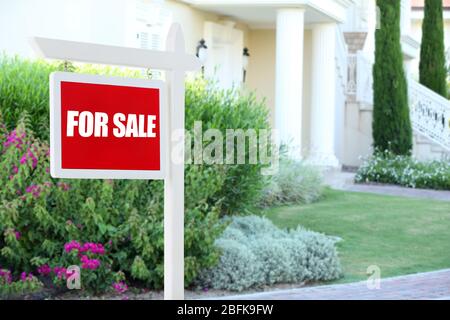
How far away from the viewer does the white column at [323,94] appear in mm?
17797

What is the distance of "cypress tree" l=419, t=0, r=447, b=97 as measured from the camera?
65.2 feet

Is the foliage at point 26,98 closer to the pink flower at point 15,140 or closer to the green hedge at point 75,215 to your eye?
the green hedge at point 75,215

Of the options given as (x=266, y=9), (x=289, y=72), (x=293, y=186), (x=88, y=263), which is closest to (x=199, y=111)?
(x=88, y=263)

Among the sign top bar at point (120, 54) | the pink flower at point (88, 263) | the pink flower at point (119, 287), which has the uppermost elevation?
the sign top bar at point (120, 54)

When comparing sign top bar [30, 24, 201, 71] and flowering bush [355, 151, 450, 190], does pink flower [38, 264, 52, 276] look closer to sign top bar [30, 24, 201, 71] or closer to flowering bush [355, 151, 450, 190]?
sign top bar [30, 24, 201, 71]

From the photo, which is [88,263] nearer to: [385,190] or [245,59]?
[385,190]

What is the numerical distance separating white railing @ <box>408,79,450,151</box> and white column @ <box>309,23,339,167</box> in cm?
216

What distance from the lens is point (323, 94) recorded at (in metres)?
17.9

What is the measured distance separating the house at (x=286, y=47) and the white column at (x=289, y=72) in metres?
0.02

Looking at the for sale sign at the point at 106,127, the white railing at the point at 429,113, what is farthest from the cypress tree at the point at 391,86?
the for sale sign at the point at 106,127

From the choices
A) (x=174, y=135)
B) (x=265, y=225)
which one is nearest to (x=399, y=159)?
(x=265, y=225)

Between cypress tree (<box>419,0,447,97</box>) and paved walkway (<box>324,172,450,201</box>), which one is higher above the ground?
cypress tree (<box>419,0,447,97</box>)

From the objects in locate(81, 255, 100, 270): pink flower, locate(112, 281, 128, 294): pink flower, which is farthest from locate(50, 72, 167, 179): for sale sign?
locate(112, 281, 128, 294): pink flower
